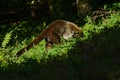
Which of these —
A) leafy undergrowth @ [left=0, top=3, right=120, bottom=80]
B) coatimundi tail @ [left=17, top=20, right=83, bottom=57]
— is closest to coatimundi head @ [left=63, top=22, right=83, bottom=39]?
coatimundi tail @ [left=17, top=20, right=83, bottom=57]

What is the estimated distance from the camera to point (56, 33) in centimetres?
1129

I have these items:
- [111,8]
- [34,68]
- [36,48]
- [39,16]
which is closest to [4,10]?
[39,16]

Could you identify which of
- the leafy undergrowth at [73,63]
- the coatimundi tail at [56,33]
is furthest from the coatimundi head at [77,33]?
the leafy undergrowth at [73,63]

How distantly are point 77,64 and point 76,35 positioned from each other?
440 cm

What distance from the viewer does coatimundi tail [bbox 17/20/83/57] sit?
1120 centimetres

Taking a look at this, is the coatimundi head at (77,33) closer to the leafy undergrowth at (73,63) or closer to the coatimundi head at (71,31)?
the coatimundi head at (71,31)

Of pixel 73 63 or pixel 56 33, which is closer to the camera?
pixel 73 63

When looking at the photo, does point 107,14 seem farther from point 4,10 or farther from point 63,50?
point 4,10

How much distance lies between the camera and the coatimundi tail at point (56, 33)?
11195 millimetres

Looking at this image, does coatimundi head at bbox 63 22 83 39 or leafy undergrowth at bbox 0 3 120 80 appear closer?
leafy undergrowth at bbox 0 3 120 80

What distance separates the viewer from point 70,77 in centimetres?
641

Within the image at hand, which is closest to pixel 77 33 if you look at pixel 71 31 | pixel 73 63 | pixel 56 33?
pixel 71 31

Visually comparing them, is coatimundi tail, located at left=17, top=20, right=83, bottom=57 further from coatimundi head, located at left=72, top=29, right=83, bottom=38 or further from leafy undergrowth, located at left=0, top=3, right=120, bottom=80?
leafy undergrowth, located at left=0, top=3, right=120, bottom=80

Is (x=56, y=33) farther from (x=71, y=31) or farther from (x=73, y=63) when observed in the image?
(x=73, y=63)
